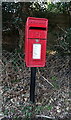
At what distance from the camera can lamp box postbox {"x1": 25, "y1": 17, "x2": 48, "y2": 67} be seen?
176 cm

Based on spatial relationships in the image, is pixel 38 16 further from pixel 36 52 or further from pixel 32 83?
pixel 32 83

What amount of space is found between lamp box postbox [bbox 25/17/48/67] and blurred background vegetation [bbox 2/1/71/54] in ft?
5.21

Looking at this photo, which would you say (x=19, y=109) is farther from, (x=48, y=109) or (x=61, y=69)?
(x=61, y=69)

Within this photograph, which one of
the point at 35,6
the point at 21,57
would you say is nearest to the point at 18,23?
the point at 35,6

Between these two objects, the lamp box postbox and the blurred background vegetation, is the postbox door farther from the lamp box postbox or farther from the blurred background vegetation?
the blurred background vegetation

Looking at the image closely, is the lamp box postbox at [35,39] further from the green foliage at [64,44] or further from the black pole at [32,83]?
the green foliage at [64,44]

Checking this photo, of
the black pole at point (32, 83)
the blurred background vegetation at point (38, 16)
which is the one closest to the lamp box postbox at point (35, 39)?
the black pole at point (32, 83)

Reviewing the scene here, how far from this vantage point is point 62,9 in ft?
11.7

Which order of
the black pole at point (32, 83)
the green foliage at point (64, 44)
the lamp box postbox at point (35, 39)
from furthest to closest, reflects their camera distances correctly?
the green foliage at point (64, 44), the black pole at point (32, 83), the lamp box postbox at point (35, 39)

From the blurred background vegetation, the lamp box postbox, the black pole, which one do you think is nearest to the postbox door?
the lamp box postbox

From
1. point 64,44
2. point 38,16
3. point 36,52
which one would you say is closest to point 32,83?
point 36,52

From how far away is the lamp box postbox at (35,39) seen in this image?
1757 mm

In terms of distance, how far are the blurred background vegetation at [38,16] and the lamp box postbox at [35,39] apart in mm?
1588

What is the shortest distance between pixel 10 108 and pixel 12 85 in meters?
0.64
